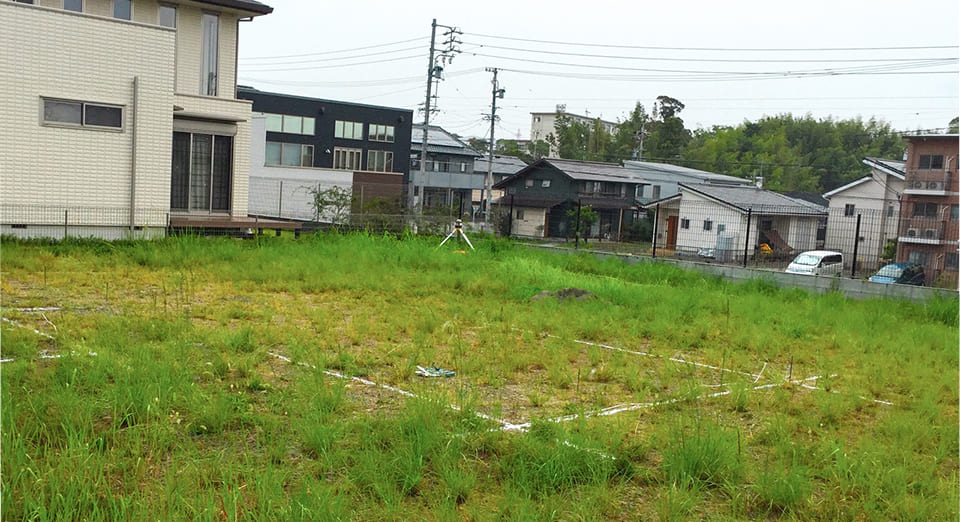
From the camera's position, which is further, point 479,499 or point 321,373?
point 321,373

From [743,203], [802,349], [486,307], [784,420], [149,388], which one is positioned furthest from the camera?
[743,203]

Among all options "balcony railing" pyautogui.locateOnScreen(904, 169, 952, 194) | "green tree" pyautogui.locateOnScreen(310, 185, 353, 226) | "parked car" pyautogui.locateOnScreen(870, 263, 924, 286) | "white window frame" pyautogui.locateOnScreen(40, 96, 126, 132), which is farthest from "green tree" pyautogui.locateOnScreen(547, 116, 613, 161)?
"white window frame" pyautogui.locateOnScreen(40, 96, 126, 132)

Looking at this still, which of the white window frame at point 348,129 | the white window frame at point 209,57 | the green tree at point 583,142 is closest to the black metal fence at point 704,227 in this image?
the white window frame at point 209,57

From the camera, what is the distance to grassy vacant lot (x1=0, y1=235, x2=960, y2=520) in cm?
368

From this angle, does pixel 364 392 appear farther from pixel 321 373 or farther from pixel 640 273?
pixel 640 273

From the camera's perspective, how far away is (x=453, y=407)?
4898 millimetres

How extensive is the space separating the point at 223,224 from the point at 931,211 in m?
17.2

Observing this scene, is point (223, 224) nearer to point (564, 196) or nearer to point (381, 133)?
point (564, 196)

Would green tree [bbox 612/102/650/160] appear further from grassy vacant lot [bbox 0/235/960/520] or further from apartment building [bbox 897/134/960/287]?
grassy vacant lot [bbox 0/235/960/520]

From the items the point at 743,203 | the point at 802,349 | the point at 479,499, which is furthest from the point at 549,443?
the point at 743,203

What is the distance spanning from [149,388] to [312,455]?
1.26 m

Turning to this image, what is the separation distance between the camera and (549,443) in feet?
14.3

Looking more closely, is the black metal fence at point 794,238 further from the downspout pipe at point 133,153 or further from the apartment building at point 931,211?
the downspout pipe at point 133,153

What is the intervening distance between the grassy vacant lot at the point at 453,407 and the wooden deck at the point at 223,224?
4765mm
